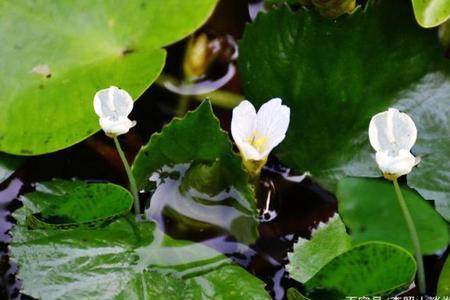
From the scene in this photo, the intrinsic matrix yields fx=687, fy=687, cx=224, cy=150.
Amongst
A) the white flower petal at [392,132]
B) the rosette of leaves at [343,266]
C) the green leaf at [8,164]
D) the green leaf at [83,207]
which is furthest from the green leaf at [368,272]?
the green leaf at [8,164]

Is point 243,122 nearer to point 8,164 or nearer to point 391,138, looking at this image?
point 391,138

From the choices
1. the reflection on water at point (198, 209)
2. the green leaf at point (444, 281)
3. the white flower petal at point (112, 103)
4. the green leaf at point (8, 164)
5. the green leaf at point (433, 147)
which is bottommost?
the green leaf at point (444, 281)

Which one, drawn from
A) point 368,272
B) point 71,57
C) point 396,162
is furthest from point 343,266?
point 71,57

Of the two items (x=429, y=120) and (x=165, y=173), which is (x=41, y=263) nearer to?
(x=165, y=173)

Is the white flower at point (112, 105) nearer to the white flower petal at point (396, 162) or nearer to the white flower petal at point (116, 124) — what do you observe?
the white flower petal at point (116, 124)

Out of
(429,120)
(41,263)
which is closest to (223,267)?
(41,263)

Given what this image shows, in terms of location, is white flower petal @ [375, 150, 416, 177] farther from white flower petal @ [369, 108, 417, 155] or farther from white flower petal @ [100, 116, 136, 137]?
white flower petal @ [100, 116, 136, 137]
